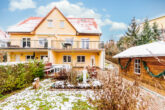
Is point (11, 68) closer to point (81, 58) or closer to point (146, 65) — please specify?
point (146, 65)

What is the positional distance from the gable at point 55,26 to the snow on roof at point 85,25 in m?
1.72

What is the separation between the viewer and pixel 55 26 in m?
16.0

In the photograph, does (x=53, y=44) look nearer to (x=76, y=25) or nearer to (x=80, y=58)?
(x=80, y=58)

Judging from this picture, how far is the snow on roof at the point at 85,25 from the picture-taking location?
54.0ft

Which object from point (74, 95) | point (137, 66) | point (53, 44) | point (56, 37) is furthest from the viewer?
point (56, 37)

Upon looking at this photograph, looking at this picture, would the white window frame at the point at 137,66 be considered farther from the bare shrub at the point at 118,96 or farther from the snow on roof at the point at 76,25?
the snow on roof at the point at 76,25

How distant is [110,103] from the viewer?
2.14 metres

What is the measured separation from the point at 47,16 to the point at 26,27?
435 centimetres

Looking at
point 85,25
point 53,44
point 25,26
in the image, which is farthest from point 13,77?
point 85,25

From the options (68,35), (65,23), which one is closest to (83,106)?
(68,35)

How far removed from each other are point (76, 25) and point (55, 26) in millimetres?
4116

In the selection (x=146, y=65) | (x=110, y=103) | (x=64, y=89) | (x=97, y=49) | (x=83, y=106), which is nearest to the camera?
(x=110, y=103)

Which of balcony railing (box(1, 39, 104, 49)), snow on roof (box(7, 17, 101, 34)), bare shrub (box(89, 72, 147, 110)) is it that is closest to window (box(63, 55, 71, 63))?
balcony railing (box(1, 39, 104, 49))

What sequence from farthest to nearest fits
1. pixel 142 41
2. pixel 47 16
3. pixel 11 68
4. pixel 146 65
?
pixel 142 41 → pixel 47 16 → pixel 146 65 → pixel 11 68
